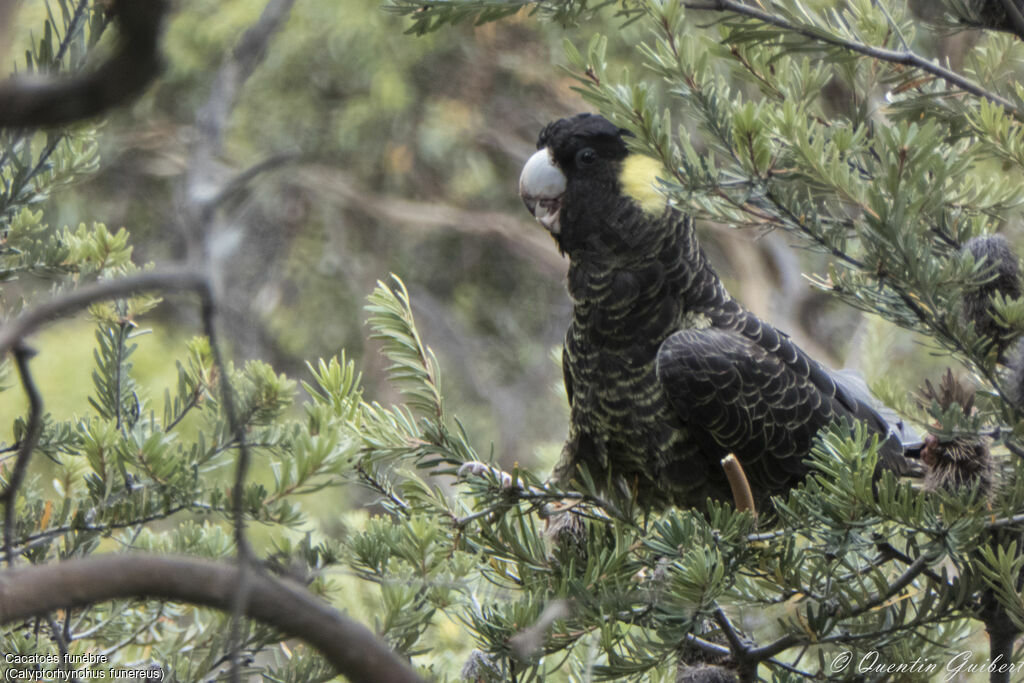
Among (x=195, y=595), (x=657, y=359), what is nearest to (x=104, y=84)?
(x=195, y=595)

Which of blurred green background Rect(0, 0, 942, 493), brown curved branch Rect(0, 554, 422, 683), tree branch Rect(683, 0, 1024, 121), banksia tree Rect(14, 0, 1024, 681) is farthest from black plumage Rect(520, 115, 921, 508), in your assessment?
blurred green background Rect(0, 0, 942, 493)

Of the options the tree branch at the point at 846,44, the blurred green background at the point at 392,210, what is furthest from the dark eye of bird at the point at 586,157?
the blurred green background at the point at 392,210

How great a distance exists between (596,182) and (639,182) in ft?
0.22

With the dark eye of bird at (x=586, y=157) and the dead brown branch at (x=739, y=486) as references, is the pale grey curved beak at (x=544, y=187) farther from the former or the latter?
the dead brown branch at (x=739, y=486)

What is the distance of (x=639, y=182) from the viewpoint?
1344 mm

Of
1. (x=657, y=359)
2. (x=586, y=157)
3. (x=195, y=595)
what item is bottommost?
(x=657, y=359)

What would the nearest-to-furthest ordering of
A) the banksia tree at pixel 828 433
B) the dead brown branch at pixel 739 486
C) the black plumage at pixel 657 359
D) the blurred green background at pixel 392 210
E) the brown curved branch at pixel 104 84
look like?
the brown curved branch at pixel 104 84, the banksia tree at pixel 828 433, the dead brown branch at pixel 739 486, the black plumage at pixel 657 359, the blurred green background at pixel 392 210

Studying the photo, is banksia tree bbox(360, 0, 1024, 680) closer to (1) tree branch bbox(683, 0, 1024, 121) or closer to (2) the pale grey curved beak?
(1) tree branch bbox(683, 0, 1024, 121)

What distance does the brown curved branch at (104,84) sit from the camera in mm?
355

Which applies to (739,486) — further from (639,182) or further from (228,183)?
(228,183)

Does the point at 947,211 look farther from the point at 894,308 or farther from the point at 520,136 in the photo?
the point at 520,136

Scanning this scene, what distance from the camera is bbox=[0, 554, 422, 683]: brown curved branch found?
1.33 feet

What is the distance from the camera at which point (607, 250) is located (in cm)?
135

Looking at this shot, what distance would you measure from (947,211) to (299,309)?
357cm
